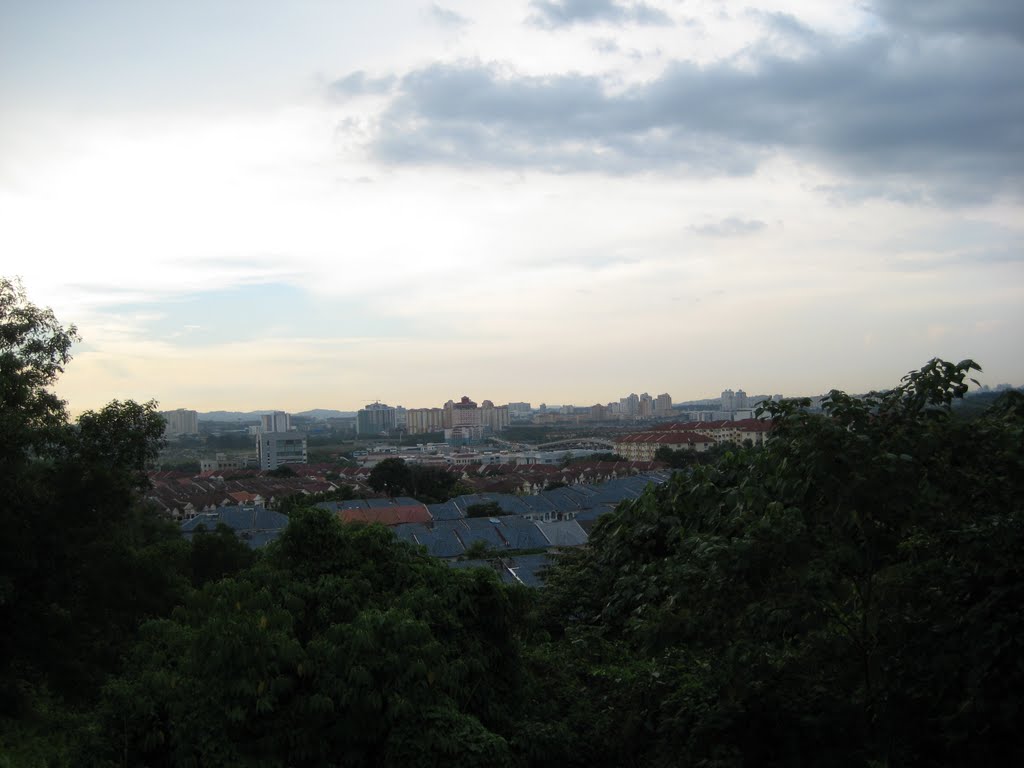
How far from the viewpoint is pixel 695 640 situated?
12.5 feet

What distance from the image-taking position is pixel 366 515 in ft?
82.0

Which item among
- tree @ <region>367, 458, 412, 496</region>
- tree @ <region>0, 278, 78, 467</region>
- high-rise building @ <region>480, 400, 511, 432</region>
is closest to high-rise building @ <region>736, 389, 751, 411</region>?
high-rise building @ <region>480, 400, 511, 432</region>

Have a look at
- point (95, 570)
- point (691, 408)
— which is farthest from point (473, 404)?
point (95, 570)

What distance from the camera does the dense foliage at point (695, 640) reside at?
3260mm

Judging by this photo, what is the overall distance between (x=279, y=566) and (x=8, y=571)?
2.97 meters

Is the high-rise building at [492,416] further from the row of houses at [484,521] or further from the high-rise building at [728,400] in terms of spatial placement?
the row of houses at [484,521]

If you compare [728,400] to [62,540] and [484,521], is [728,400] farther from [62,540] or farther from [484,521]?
[62,540]

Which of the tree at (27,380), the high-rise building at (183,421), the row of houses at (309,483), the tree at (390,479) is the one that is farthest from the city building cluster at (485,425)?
the tree at (27,380)

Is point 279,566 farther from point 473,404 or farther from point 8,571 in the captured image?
point 473,404

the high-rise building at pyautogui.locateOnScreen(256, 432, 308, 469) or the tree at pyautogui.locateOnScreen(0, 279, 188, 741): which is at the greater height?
the tree at pyautogui.locateOnScreen(0, 279, 188, 741)

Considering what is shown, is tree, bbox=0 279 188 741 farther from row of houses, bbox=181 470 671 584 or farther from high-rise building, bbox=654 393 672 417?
high-rise building, bbox=654 393 672 417

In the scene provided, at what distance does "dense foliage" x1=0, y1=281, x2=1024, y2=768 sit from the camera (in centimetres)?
326

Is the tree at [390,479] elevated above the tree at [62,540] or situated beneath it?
situated beneath

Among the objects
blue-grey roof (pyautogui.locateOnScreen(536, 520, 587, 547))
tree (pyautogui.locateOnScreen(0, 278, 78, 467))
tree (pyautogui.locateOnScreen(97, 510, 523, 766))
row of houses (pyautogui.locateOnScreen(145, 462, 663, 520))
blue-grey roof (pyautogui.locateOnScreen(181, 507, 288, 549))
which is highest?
tree (pyautogui.locateOnScreen(0, 278, 78, 467))
